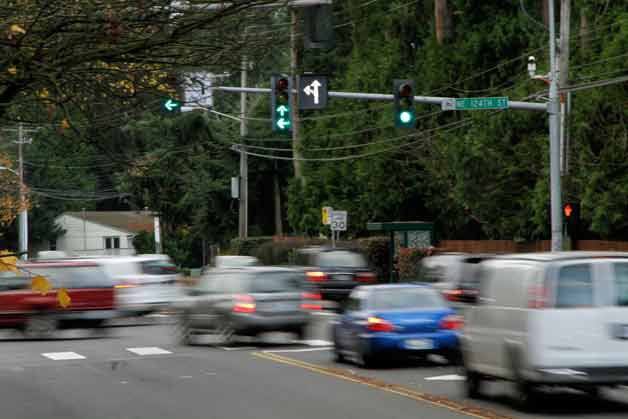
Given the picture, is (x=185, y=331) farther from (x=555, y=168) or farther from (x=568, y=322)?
(x=568, y=322)

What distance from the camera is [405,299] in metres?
20.9

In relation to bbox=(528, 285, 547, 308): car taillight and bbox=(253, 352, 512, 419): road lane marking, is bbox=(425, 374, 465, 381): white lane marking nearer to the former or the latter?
bbox=(253, 352, 512, 419): road lane marking

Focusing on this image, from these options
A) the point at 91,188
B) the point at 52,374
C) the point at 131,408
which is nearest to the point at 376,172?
the point at 52,374

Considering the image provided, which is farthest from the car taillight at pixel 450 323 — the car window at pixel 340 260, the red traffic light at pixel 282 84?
the car window at pixel 340 260

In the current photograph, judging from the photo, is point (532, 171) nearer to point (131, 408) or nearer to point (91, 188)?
point (131, 408)

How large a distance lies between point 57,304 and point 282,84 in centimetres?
685

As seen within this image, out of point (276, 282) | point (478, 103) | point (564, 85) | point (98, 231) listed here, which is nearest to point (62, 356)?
point (276, 282)

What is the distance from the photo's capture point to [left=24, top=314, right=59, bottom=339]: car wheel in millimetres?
29359

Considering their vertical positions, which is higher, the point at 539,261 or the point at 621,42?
the point at 621,42

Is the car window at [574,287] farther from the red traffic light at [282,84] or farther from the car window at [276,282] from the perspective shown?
the red traffic light at [282,84]

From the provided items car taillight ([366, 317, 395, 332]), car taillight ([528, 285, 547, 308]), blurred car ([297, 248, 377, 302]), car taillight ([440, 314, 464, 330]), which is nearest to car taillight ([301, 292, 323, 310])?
car taillight ([366, 317, 395, 332])

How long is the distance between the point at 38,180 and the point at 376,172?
1675 inches

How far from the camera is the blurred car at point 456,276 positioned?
83.0 ft

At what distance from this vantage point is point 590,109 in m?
36.4
